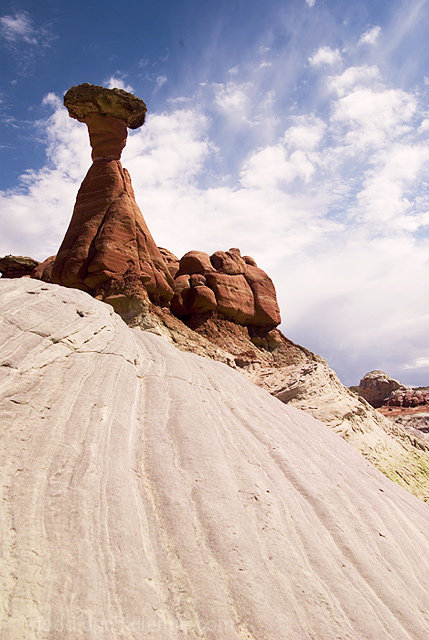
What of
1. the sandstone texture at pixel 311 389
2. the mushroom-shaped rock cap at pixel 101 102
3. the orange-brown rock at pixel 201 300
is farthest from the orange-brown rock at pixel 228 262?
the mushroom-shaped rock cap at pixel 101 102

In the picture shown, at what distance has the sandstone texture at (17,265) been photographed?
28.0 m

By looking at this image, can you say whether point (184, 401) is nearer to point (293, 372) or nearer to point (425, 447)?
point (293, 372)

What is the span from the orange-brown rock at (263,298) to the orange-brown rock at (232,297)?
45cm

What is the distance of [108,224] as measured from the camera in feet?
60.5

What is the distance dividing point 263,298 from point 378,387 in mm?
23182

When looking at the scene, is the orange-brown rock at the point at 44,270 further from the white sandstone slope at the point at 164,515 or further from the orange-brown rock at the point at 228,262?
the white sandstone slope at the point at 164,515


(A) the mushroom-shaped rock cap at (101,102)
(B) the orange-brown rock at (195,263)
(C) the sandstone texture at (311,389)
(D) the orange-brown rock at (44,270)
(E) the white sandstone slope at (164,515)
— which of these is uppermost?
(A) the mushroom-shaped rock cap at (101,102)

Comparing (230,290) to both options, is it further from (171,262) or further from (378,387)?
(378,387)

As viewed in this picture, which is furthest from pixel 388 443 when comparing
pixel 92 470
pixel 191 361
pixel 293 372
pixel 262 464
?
pixel 92 470

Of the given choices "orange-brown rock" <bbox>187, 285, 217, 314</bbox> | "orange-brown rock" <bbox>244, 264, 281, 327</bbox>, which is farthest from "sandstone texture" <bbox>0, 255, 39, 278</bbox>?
"orange-brown rock" <bbox>244, 264, 281, 327</bbox>

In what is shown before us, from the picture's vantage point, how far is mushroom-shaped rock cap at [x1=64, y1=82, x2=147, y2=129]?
70.1 ft

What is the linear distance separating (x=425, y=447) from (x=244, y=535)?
13.6 metres

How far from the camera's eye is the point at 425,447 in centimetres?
1459

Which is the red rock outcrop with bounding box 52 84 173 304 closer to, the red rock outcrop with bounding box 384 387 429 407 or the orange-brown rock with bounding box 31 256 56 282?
the orange-brown rock with bounding box 31 256 56 282
